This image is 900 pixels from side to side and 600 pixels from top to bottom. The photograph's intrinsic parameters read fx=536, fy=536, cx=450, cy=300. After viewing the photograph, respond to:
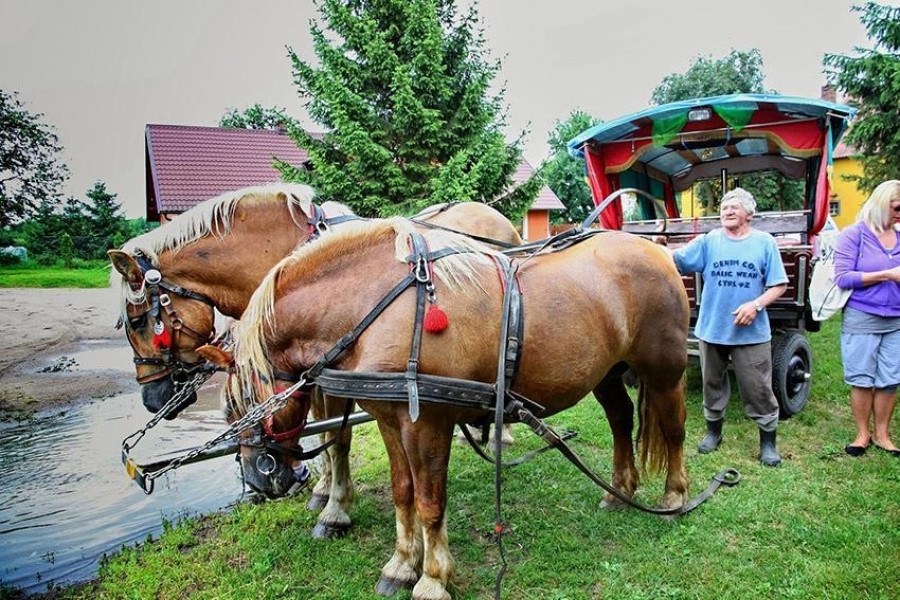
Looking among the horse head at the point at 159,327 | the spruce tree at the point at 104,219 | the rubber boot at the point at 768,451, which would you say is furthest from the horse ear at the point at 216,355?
the spruce tree at the point at 104,219

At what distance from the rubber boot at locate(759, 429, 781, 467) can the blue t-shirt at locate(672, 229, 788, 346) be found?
2.22ft

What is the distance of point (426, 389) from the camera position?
1.99m

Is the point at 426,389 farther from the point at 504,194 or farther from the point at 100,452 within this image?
the point at 504,194

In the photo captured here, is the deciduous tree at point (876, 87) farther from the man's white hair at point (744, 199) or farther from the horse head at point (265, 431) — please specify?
the horse head at point (265, 431)

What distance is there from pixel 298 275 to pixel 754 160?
240 inches

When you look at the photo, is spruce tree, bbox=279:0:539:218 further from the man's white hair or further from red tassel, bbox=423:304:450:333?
red tassel, bbox=423:304:450:333

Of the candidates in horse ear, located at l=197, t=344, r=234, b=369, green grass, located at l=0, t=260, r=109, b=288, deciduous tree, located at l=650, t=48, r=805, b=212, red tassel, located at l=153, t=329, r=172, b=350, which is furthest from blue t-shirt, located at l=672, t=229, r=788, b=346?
deciduous tree, located at l=650, t=48, r=805, b=212

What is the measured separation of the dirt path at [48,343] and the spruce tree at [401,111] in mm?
3347

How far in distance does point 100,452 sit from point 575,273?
4.46 metres

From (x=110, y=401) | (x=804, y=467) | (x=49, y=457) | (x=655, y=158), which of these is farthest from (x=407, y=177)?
(x=804, y=467)

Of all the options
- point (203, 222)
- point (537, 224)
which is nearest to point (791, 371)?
point (203, 222)

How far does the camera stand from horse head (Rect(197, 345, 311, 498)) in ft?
7.06

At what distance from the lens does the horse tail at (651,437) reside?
3031 millimetres

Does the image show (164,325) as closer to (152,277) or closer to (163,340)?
(163,340)
